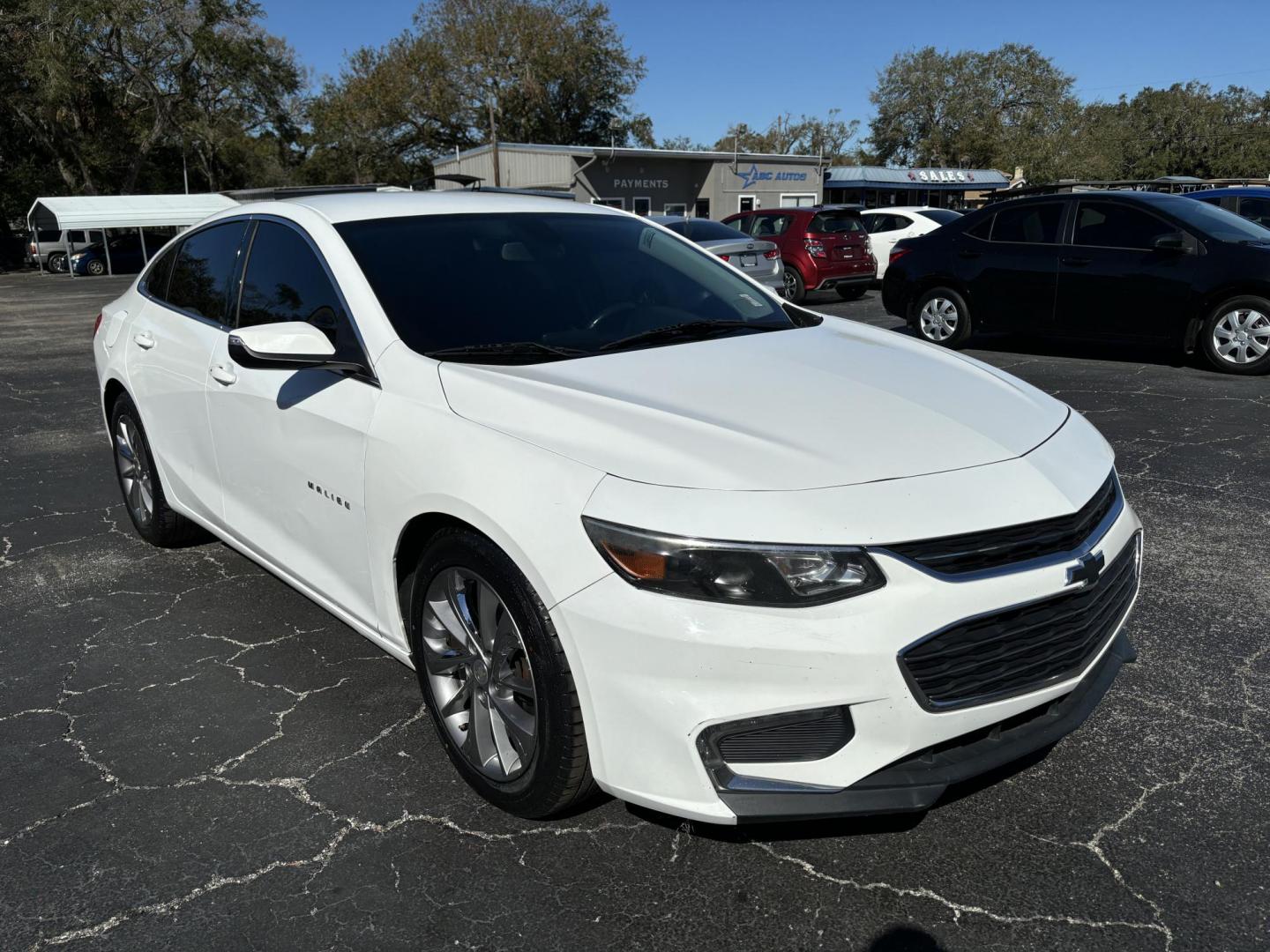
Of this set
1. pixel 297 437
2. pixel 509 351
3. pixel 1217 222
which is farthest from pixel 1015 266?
pixel 297 437

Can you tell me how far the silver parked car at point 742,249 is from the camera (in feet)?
46.1

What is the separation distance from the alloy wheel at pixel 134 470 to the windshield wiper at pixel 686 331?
2699 mm

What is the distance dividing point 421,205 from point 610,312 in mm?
880

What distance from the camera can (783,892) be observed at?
95.1 inches

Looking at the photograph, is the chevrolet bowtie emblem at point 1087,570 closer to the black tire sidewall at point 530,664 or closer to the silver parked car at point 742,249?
the black tire sidewall at point 530,664

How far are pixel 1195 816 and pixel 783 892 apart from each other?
118 centimetres

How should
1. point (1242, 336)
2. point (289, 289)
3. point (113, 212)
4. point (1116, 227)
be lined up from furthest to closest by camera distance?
point (113, 212) → point (1116, 227) → point (1242, 336) → point (289, 289)

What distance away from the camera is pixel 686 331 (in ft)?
11.0

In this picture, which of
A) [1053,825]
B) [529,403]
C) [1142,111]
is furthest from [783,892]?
[1142,111]

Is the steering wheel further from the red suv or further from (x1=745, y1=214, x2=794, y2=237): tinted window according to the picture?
(x1=745, y1=214, x2=794, y2=237): tinted window

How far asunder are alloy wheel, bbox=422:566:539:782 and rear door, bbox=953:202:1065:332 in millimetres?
8227

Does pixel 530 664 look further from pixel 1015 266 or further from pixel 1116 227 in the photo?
pixel 1015 266

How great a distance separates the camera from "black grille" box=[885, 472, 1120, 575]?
7.08 feet

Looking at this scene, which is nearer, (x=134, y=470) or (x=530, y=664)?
(x=530, y=664)
